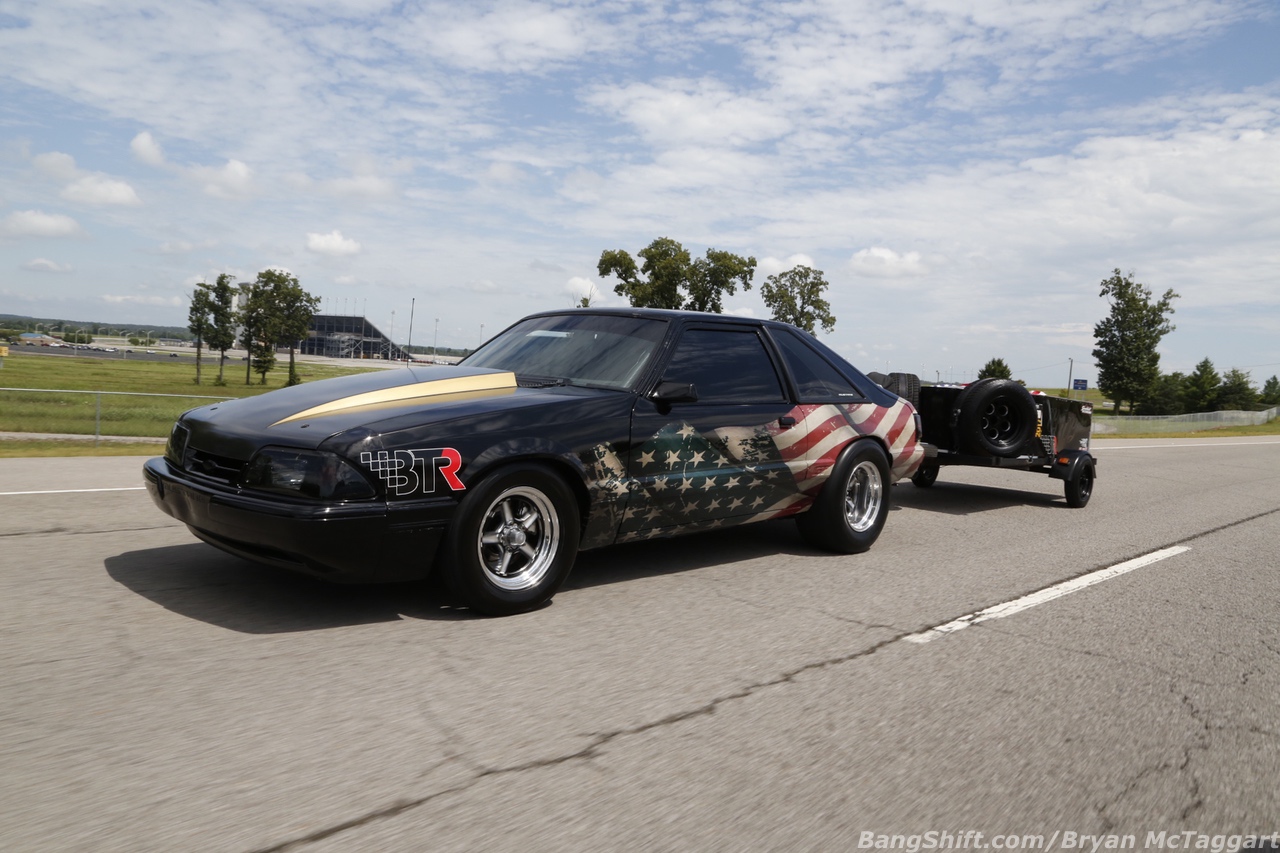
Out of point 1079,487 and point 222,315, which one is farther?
point 222,315

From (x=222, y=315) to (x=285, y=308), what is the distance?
3.64 meters

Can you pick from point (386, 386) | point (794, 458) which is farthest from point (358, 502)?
point (794, 458)

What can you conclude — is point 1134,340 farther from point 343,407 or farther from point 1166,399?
point 343,407

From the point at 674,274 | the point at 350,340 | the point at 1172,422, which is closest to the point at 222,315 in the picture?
the point at 674,274

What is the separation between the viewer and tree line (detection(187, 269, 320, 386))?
188 ft

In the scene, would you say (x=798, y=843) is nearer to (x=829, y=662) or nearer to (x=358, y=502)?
(x=829, y=662)

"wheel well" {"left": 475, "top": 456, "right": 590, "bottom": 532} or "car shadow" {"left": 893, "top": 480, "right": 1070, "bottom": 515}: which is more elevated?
"wheel well" {"left": 475, "top": 456, "right": 590, "bottom": 532}

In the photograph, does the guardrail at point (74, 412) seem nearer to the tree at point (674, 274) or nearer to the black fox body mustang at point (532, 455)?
the black fox body mustang at point (532, 455)

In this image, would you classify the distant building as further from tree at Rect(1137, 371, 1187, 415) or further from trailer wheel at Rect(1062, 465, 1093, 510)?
trailer wheel at Rect(1062, 465, 1093, 510)

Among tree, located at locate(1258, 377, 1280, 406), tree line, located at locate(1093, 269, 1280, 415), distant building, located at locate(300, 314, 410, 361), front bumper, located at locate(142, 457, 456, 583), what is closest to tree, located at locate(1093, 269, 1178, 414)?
tree line, located at locate(1093, 269, 1280, 415)

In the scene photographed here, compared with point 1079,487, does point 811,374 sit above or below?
above

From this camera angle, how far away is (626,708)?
354 centimetres

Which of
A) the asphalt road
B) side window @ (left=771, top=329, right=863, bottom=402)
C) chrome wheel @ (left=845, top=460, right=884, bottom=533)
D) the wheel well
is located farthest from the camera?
chrome wheel @ (left=845, top=460, right=884, bottom=533)

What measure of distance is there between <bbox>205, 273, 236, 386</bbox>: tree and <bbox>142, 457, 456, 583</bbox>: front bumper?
57.8m
